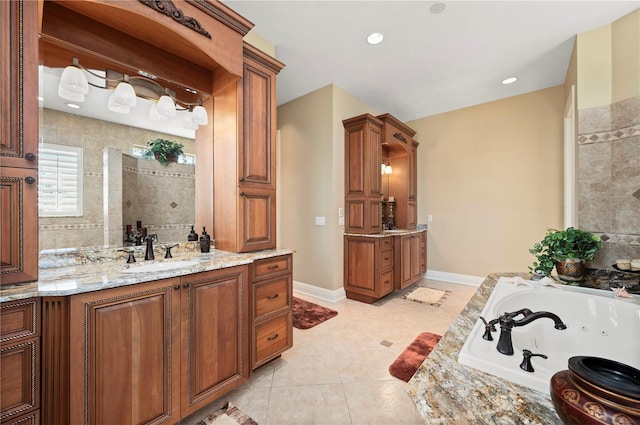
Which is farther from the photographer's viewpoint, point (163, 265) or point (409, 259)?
point (409, 259)

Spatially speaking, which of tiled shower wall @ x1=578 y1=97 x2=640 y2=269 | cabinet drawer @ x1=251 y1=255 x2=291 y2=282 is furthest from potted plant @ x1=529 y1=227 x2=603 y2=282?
cabinet drawer @ x1=251 y1=255 x2=291 y2=282

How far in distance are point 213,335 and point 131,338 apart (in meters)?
0.43

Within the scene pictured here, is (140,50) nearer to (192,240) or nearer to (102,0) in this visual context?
(102,0)

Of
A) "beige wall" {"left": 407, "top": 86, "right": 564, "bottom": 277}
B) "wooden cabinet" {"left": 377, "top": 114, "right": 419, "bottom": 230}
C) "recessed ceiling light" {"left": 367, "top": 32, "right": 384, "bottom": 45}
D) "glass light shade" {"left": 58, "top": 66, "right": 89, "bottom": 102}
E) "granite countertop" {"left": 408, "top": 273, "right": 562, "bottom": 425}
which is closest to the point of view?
"granite countertop" {"left": 408, "top": 273, "right": 562, "bottom": 425}

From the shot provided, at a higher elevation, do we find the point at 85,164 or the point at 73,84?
the point at 73,84

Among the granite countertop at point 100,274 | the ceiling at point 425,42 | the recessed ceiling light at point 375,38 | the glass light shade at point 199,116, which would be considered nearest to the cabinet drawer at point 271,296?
the granite countertop at point 100,274

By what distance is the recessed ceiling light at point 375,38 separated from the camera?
94.7 inches

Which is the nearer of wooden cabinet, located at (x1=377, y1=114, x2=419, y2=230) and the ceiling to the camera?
the ceiling

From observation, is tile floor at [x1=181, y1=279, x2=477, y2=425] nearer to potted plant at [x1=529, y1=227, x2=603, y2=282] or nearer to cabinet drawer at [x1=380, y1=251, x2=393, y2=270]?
cabinet drawer at [x1=380, y1=251, x2=393, y2=270]

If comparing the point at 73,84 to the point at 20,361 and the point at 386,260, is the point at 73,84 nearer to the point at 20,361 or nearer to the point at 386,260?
the point at 20,361

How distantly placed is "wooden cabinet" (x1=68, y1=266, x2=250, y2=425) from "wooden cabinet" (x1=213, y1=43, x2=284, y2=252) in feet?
1.31

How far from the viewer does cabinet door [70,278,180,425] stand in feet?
3.52

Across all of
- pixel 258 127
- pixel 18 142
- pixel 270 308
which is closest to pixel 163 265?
pixel 270 308

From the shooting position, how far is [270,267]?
1896 millimetres
